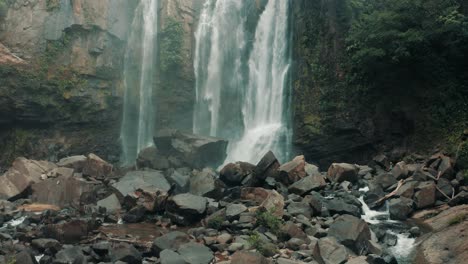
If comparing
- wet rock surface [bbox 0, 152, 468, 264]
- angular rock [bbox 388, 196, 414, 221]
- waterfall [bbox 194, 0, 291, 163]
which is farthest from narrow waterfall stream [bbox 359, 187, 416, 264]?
waterfall [bbox 194, 0, 291, 163]

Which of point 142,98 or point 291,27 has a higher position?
point 291,27

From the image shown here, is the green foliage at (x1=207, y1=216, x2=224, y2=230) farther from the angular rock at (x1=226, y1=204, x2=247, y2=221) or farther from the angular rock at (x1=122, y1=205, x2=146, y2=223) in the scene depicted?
the angular rock at (x1=122, y1=205, x2=146, y2=223)

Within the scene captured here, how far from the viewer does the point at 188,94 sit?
29344 millimetres

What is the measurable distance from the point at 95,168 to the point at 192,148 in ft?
17.5

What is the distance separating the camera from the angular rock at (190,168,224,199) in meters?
17.7

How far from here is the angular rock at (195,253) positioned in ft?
35.9

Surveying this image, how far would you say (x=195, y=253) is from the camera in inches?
446

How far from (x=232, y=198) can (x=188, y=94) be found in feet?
44.2

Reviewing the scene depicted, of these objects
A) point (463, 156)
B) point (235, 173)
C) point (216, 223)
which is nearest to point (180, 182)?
point (235, 173)

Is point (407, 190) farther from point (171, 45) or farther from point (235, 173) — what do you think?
point (171, 45)

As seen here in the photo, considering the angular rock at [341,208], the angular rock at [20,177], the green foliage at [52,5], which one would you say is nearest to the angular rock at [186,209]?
the angular rock at [341,208]

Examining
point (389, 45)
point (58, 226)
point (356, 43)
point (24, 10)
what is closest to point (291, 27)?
point (356, 43)

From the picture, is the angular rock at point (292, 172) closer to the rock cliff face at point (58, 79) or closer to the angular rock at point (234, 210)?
the angular rock at point (234, 210)

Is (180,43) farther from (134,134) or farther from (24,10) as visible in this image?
(24,10)
